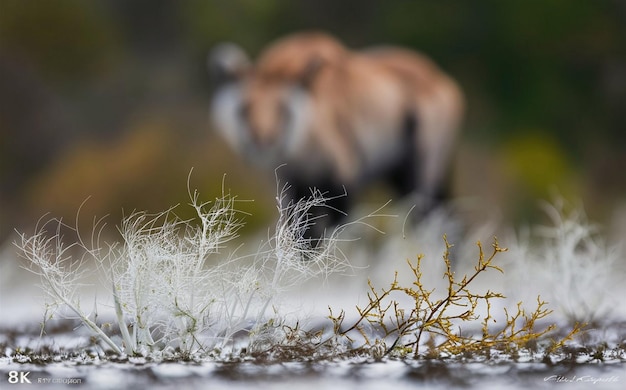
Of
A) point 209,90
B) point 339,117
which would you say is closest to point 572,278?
point 339,117

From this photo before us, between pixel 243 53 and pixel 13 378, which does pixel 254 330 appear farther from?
pixel 243 53

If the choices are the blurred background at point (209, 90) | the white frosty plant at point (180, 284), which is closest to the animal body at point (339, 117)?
the blurred background at point (209, 90)

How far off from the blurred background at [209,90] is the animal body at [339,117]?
0.95 m

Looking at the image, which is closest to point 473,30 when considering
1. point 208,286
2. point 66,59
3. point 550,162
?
point 550,162

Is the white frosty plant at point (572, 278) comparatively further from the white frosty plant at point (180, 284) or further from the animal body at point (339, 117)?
the animal body at point (339, 117)

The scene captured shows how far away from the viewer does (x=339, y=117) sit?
23.5 feet

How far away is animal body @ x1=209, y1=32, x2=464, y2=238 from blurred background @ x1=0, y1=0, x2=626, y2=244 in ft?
3.13

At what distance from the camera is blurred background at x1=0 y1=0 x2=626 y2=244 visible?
8.45 meters

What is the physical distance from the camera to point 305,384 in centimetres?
291

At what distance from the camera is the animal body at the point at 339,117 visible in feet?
23.0

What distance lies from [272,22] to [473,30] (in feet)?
5.42

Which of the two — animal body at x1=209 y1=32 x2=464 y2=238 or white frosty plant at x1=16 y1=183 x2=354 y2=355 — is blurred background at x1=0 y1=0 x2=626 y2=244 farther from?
white frosty plant at x1=16 y1=183 x2=354 y2=355

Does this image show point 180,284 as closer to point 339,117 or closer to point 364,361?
point 364,361

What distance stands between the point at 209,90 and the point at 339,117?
1.78 m
